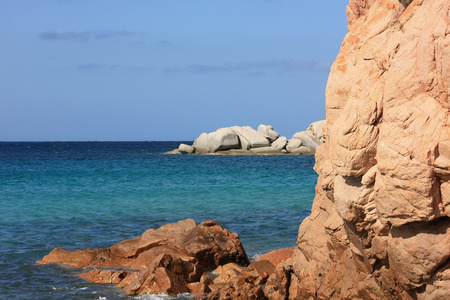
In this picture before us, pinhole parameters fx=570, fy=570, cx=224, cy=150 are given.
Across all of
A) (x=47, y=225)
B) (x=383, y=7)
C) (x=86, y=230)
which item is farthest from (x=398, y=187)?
(x=47, y=225)

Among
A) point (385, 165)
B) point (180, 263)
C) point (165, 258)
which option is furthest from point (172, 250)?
point (385, 165)

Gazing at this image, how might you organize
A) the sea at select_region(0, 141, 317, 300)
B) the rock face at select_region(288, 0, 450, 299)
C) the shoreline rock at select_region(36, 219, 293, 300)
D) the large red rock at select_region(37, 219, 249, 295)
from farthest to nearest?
the sea at select_region(0, 141, 317, 300) < the large red rock at select_region(37, 219, 249, 295) < the shoreline rock at select_region(36, 219, 293, 300) < the rock face at select_region(288, 0, 450, 299)

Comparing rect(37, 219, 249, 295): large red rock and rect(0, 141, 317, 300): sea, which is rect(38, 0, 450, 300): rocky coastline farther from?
rect(0, 141, 317, 300): sea

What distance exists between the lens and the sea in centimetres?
1399

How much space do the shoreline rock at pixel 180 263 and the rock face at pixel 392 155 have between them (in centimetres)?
296

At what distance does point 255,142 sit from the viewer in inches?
3034

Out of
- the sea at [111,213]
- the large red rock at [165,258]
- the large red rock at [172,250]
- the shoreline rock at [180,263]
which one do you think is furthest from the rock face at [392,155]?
the large red rock at [172,250]

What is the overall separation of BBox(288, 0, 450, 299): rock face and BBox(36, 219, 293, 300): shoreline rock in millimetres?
2963

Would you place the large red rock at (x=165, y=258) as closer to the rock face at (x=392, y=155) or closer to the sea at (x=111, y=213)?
the sea at (x=111, y=213)

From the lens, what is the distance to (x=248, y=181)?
3981 centimetres

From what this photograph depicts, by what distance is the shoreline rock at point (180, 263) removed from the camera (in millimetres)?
12016

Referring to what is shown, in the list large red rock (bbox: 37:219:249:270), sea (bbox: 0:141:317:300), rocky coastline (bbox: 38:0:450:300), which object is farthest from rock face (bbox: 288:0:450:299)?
large red rock (bbox: 37:219:249:270)

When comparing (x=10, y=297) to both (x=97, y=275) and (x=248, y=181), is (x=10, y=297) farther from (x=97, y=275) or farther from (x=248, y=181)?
(x=248, y=181)

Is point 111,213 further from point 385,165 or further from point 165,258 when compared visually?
point 385,165
